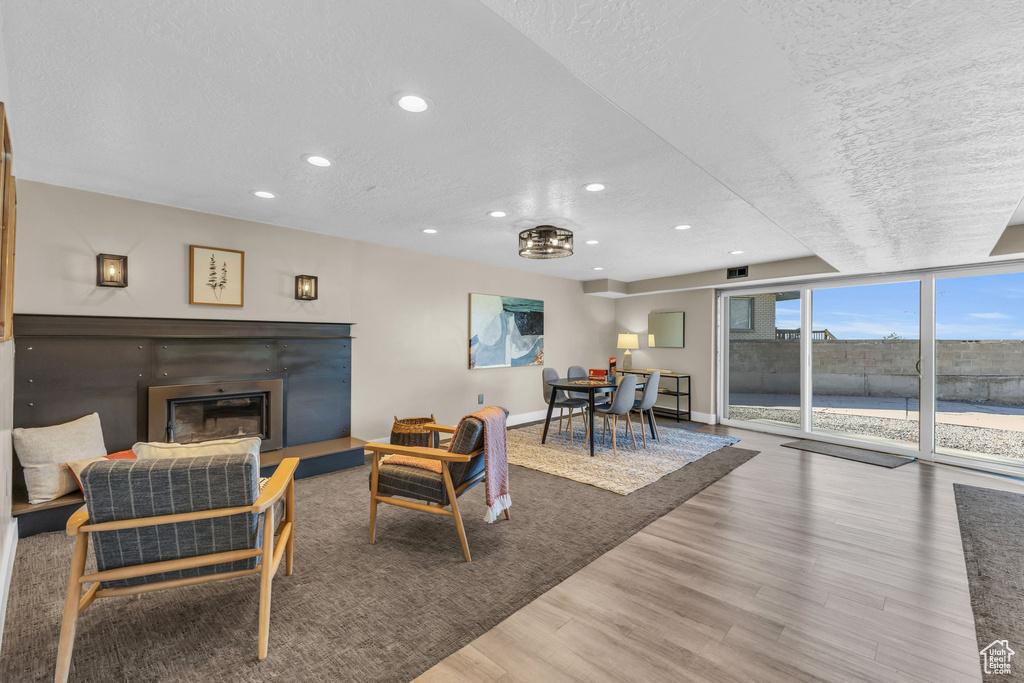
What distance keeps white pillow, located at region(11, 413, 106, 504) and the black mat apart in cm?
695

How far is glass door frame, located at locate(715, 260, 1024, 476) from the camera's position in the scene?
4.57 metres

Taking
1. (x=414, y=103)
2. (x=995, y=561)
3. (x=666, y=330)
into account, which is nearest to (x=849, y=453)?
(x=995, y=561)

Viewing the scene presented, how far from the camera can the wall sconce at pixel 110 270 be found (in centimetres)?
321

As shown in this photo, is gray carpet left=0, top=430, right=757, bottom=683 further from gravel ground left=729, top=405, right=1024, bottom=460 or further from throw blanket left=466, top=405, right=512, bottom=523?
gravel ground left=729, top=405, right=1024, bottom=460

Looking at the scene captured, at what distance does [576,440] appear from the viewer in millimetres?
5508

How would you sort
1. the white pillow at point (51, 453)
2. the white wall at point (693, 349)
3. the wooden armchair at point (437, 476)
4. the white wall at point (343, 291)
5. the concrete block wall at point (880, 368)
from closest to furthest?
the wooden armchair at point (437, 476) < the white pillow at point (51, 453) < the white wall at point (343, 291) < the concrete block wall at point (880, 368) < the white wall at point (693, 349)

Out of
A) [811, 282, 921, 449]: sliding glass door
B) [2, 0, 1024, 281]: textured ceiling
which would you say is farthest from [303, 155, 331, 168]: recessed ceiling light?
[811, 282, 921, 449]: sliding glass door

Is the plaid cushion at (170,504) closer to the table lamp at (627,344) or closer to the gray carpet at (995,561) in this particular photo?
the gray carpet at (995,561)

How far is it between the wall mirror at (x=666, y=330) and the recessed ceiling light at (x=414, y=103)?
20.3 feet

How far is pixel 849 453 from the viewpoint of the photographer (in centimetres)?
500

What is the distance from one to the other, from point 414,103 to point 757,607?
2896 millimetres

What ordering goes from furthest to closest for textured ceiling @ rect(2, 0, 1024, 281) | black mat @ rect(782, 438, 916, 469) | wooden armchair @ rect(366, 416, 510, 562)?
1. black mat @ rect(782, 438, 916, 469)
2. wooden armchair @ rect(366, 416, 510, 562)
3. textured ceiling @ rect(2, 0, 1024, 281)

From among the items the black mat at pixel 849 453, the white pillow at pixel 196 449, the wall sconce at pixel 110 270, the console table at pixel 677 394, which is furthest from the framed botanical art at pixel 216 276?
the black mat at pixel 849 453

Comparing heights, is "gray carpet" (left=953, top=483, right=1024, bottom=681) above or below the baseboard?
below
